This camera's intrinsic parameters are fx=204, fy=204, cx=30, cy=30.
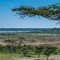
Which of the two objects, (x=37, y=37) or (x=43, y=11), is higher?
(x=43, y=11)

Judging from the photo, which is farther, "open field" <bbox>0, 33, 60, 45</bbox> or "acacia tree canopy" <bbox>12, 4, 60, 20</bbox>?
"open field" <bbox>0, 33, 60, 45</bbox>

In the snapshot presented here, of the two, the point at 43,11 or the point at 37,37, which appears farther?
the point at 37,37

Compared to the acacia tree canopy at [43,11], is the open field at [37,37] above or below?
below

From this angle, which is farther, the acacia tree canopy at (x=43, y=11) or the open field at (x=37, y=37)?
the open field at (x=37, y=37)

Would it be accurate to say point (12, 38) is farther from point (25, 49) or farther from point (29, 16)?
point (29, 16)

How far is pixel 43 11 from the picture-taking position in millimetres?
2139

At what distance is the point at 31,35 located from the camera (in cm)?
776

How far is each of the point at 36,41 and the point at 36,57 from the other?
5.48 ft

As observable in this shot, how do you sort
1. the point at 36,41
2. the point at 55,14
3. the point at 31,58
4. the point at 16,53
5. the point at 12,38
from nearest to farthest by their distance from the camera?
1. the point at 55,14
2. the point at 16,53
3. the point at 31,58
4. the point at 12,38
5. the point at 36,41

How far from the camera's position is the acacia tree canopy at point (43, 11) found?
2.16 m

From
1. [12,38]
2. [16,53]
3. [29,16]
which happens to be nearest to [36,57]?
[16,53]

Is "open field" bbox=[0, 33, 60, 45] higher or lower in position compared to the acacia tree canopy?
lower

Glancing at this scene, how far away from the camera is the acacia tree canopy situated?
7.08ft

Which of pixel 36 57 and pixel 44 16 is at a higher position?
pixel 44 16
